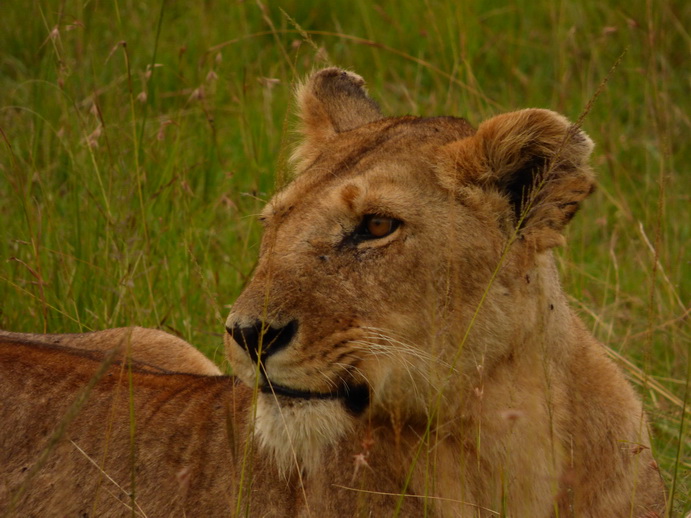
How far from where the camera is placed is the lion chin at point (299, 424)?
8.58 feet

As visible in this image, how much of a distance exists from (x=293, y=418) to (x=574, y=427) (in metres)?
0.85

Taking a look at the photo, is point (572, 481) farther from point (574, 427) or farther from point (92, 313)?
point (92, 313)

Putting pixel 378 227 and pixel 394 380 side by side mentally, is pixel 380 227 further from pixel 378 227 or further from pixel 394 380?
pixel 394 380

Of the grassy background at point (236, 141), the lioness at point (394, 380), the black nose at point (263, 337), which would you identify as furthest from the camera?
the grassy background at point (236, 141)

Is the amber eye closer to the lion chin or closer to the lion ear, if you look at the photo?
the lion ear

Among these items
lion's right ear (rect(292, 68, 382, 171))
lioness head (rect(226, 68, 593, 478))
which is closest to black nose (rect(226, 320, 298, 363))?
lioness head (rect(226, 68, 593, 478))

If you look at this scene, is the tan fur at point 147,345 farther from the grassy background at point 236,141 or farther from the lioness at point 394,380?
the lioness at point 394,380

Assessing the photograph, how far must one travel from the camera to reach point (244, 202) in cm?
573

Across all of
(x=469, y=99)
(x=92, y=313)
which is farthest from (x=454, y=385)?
(x=469, y=99)

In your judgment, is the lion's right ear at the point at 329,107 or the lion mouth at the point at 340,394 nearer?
the lion mouth at the point at 340,394

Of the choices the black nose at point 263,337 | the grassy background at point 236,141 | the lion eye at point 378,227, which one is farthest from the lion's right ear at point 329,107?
the black nose at point 263,337

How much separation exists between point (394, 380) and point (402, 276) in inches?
11.1

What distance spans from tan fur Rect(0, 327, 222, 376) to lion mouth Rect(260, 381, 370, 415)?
3.70ft

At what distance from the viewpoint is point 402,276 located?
2.78 metres
